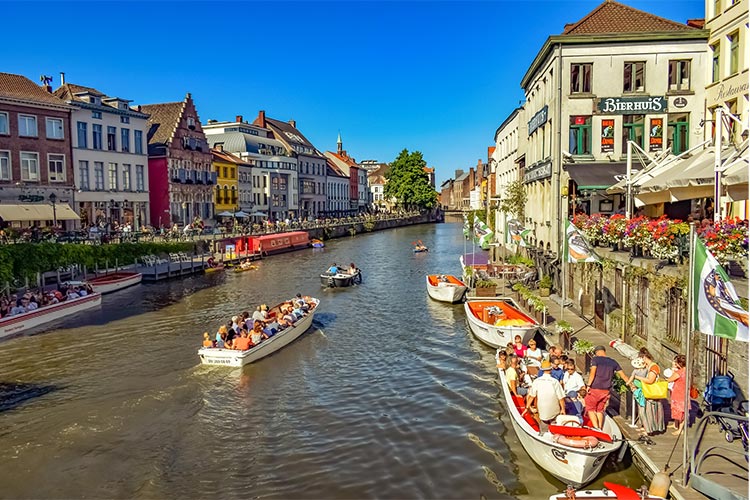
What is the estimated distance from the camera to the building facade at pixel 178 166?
63281mm

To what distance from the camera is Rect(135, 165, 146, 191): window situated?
58.3m

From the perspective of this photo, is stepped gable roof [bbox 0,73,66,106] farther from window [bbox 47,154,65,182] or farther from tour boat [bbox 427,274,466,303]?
tour boat [bbox 427,274,466,303]

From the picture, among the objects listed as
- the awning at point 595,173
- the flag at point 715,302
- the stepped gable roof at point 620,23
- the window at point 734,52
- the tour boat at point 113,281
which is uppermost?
the stepped gable roof at point 620,23

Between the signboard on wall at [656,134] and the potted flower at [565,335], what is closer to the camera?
the potted flower at [565,335]

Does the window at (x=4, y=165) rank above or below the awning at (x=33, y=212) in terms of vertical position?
above

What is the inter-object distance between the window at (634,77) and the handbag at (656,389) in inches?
835

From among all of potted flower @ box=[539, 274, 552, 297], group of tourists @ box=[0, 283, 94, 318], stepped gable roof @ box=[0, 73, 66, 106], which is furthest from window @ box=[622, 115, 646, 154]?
stepped gable roof @ box=[0, 73, 66, 106]

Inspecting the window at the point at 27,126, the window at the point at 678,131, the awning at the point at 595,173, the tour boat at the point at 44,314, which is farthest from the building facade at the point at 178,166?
the window at the point at 678,131

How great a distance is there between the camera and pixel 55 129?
48438 millimetres

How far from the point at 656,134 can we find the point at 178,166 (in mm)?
49901

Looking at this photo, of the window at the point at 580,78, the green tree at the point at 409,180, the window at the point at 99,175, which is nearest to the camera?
the window at the point at 580,78

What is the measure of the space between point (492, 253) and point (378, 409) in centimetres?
3080

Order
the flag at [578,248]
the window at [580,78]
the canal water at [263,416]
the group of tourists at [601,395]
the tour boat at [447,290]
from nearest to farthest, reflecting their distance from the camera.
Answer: the group of tourists at [601,395] < the canal water at [263,416] < the flag at [578,248] < the window at [580,78] < the tour boat at [447,290]

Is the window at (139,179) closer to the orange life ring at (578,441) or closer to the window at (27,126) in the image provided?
the window at (27,126)
